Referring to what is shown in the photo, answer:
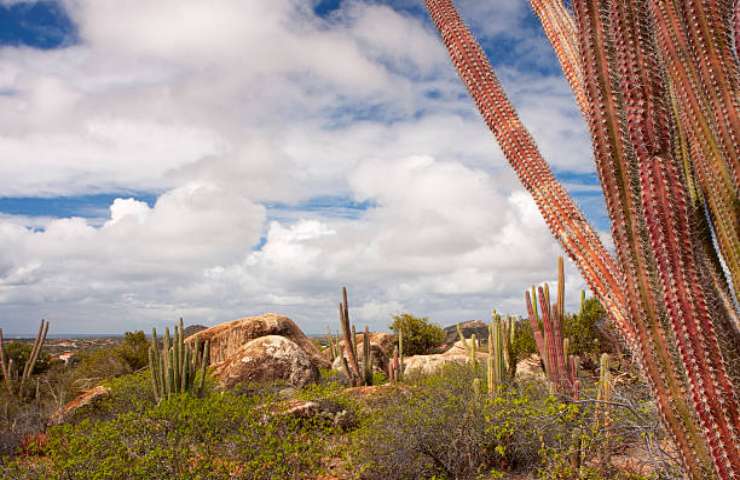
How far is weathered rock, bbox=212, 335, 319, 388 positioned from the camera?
13859 mm

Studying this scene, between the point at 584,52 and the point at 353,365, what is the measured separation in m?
11.2

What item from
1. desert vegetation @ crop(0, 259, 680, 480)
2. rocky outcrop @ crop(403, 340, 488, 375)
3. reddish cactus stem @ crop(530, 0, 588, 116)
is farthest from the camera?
rocky outcrop @ crop(403, 340, 488, 375)

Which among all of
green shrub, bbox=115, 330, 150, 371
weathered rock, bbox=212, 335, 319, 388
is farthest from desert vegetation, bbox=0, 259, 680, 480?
green shrub, bbox=115, 330, 150, 371

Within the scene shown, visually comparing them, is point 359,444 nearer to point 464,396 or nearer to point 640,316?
point 464,396

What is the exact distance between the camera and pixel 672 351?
2803mm

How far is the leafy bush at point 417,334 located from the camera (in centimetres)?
2502

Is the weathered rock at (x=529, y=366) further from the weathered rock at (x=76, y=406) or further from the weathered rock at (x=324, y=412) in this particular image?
the weathered rock at (x=76, y=406)

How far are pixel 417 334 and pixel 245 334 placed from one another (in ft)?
33.3

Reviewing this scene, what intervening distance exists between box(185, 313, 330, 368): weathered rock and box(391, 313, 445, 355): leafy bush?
7.90 m

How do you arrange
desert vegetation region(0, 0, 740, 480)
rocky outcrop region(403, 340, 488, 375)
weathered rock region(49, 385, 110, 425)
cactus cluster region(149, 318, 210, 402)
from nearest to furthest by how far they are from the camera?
desert vegetation region(0, 0, 740, 480)
cactus cluster region(149, 318, 210, 402)
weathered rock region(49, 385, 110, 425)
rocky outcrop region(403, 340, 488, 375)

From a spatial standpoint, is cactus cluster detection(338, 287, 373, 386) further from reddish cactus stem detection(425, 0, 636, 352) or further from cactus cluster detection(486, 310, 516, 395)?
reddish cactus stem detection(425, 0, 636, 352)

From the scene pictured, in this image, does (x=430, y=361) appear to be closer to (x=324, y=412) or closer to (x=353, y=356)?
(x=353, y=356)

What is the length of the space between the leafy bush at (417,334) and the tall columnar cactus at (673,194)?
21.5m

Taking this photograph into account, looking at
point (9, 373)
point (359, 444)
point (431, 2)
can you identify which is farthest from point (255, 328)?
point (431, 2)
